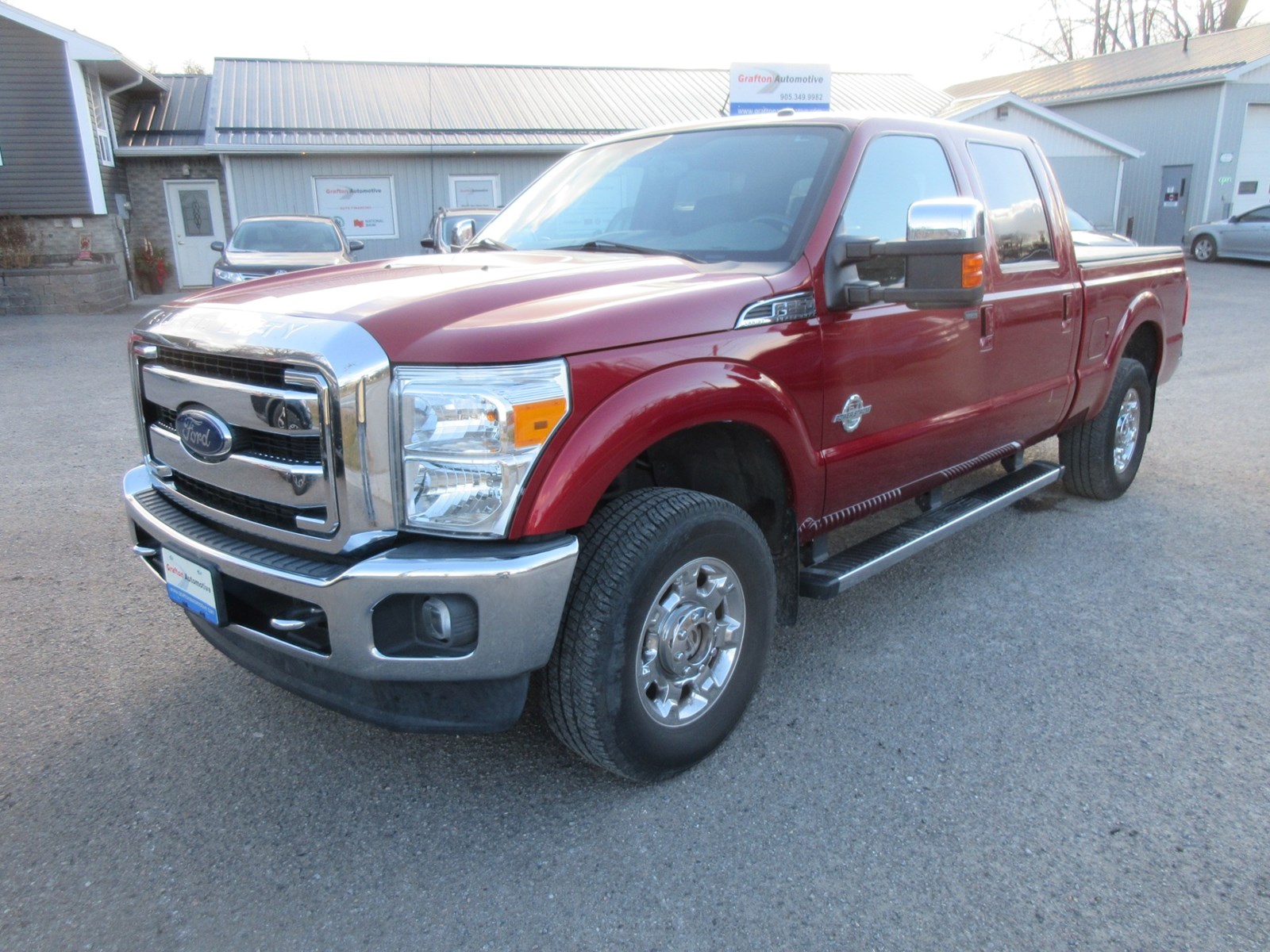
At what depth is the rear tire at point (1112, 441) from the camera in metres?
5.14

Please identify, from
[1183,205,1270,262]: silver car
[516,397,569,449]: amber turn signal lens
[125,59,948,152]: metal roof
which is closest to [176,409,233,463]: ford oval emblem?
[516,397,569,449]: amber turn signal lens

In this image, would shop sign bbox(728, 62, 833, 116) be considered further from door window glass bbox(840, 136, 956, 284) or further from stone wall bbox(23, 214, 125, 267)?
door window glass bbox(840, 136, 956, 284)

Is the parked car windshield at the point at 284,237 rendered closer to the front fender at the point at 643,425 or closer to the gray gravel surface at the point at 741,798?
the gray gravel surface at the point at 741,798

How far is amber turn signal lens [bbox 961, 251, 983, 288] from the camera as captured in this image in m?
2.84

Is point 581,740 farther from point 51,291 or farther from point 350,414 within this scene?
point 51,291

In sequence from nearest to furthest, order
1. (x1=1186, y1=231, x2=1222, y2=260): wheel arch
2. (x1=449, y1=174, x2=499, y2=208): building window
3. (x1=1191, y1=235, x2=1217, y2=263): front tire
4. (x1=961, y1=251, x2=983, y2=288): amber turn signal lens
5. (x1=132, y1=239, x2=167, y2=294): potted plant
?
(x1=961, y1=251, x2=983, y2=288): amber turn signal lens < (x1=132, y1=239, x2=167, y2=294): potted plant < (x1=449, y1=174, x2=499, y2=208): building window < (x1=1186, y1=231, x2=1222, y2=260): wheel arch < (x1=1191, y1=235, x2=1217, y2=263): front tire

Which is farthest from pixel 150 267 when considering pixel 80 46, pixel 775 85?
pixel 775 85

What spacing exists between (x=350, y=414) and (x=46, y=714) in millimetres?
1837

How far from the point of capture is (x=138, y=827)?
260cm

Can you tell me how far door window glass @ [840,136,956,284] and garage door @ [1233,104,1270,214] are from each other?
26.1m

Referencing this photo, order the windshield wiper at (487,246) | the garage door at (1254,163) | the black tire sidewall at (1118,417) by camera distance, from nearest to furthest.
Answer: the windshield wiper at (487,246) < the black tire sidewall at (1118,417) < the garage door at (1254,163)

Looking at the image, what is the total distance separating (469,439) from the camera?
2254 mm

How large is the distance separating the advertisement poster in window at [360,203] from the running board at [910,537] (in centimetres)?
1856

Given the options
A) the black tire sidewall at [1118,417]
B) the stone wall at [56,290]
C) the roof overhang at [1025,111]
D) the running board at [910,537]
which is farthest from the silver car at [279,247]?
the roof overhang at [1025,111]
